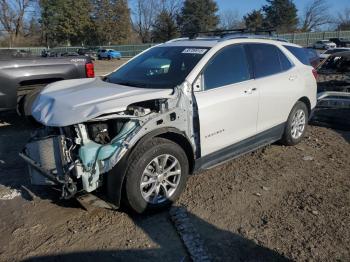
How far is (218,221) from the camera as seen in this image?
161 inches

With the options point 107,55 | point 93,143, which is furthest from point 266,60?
point 107,55

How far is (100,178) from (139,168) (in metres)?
0.39

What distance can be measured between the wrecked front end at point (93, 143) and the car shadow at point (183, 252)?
0.61 m

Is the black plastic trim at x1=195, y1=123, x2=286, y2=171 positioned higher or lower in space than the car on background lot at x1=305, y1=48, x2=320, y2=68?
lower

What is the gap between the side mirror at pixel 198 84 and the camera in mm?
4484

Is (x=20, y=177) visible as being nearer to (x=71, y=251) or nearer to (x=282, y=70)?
(x=71, y=251)

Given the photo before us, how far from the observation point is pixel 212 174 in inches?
208

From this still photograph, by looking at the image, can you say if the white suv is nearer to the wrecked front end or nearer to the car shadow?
the wrecked front end

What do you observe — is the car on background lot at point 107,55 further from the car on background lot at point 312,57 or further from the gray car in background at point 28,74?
the gray car in background at point 28,74

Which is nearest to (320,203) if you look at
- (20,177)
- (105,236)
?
(105,236)

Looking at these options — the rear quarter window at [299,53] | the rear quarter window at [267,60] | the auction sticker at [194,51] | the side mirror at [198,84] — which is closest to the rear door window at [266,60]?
the rear quarter window at [267,60]

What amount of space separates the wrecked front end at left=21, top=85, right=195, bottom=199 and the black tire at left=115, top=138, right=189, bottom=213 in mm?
121

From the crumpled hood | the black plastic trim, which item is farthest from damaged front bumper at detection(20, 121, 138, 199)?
the black plastic trim

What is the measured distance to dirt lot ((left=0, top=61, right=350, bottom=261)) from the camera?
11.8 ft
